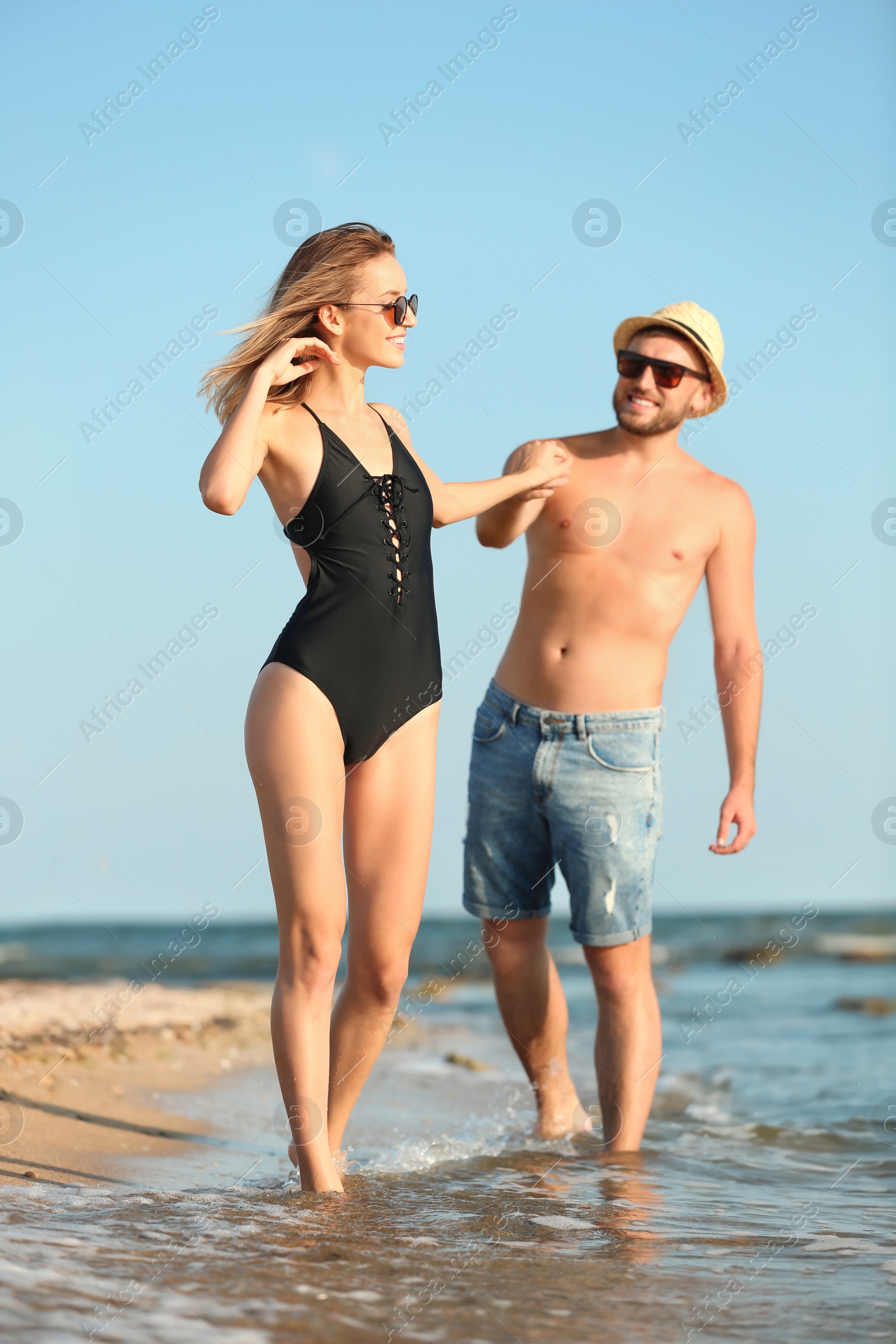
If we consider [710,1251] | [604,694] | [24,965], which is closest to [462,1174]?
[710,1251]

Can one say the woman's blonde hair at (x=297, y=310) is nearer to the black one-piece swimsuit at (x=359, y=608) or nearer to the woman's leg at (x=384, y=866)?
the black one-piece swimsuit at (x=359, y=608)

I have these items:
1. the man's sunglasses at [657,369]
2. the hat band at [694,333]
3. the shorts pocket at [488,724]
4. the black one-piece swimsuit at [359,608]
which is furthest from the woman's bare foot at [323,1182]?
the hat band at [694,333]

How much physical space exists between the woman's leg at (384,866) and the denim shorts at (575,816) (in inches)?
32.0

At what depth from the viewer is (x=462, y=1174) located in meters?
3.77

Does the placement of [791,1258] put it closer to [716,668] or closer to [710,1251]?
[710,1251]

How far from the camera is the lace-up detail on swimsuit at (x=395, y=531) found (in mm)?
3178

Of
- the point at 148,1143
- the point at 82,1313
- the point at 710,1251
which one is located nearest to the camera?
the point at 82,1313

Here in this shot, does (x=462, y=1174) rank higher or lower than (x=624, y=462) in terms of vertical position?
lower

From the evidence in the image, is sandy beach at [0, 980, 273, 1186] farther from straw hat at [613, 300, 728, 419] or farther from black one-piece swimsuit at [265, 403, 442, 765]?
straw hat at [613, 300, 728, 419]

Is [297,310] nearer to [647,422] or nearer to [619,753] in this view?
[647,422]

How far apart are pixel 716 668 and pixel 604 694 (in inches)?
19.0

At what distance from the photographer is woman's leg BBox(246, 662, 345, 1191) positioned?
9.52 feet

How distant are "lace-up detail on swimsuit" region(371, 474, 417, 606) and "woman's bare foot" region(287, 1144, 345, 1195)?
1.50 meters

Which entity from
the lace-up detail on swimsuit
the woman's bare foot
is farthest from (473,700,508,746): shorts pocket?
the woman's bare foot
